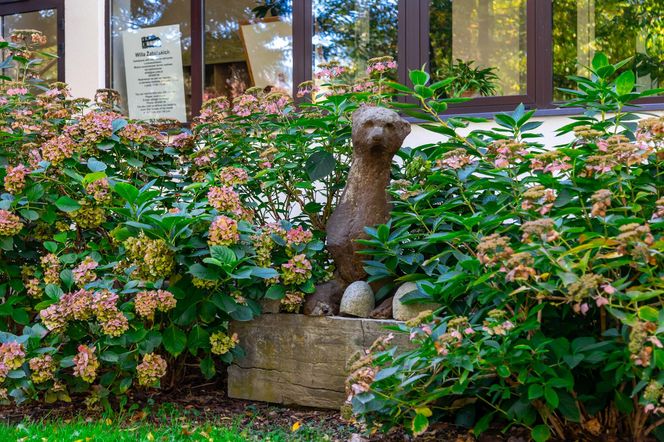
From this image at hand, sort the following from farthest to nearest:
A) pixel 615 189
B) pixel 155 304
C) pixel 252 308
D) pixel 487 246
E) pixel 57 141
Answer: pixel 57 141
pixel 252 308
pixel 155 304
pixel 615 189
pixel 487 246

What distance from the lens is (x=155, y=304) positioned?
341 cm

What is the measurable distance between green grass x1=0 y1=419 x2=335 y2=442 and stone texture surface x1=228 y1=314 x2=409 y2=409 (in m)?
0.27

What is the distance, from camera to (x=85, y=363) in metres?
3.38

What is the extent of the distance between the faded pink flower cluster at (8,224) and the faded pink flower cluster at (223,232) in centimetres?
115

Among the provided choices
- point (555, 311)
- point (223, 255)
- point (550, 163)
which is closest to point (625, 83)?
point (550, 163)

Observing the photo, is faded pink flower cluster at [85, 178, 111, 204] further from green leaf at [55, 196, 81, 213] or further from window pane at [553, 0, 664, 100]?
window pane at [553, 0, 664, 100]

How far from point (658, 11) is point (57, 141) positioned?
5.96 meters

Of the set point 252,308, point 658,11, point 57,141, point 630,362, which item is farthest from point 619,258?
point 658,11

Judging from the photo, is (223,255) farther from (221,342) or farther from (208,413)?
(208,413)

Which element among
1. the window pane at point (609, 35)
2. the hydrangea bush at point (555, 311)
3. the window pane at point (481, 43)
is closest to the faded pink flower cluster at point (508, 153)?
the hydrangea bush at point (555, 311)

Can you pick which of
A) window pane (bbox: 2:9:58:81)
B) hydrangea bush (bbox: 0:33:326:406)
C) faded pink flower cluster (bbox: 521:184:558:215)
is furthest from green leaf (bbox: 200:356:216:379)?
window pane (bbox: 2:9:58:81)

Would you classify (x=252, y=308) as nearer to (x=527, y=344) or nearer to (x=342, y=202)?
(x=342, y=202)

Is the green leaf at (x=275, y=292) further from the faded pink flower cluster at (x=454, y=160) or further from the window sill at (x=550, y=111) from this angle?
the window sill at (x=550, y=111)

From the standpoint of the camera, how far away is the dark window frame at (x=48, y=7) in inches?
294
